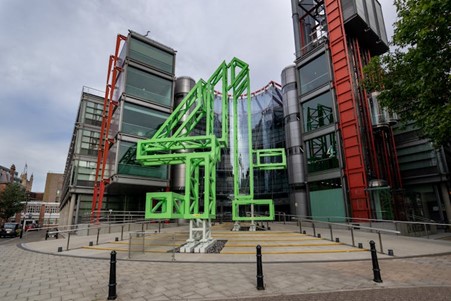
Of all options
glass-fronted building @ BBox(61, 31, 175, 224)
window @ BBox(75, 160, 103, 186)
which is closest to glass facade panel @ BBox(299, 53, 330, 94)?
glass-fronted building @ BBox(61, 31, 175, 224)

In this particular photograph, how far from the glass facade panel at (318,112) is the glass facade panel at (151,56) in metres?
17.7

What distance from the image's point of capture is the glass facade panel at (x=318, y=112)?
2721 cm

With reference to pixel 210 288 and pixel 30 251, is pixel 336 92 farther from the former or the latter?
pixel 30 251

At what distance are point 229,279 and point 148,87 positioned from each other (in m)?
27.1

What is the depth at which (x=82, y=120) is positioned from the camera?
113 feet

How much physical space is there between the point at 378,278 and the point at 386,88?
47.7 feet

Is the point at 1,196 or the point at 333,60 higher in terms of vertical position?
the point at 333,60

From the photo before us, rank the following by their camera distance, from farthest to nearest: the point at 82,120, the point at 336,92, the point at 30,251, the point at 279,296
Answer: the point at 82,120, the point at 336,92, the point at 30,251, the point at 279,296

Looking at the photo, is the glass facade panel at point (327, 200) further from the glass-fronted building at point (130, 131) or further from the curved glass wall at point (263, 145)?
the glass-fronted building at point (130, 131)

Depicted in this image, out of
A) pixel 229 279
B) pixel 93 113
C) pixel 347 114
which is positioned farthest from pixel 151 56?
pixel 229 279

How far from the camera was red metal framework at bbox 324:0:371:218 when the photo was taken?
75.8 feet

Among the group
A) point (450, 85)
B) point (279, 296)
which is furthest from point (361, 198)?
point (279, 296)

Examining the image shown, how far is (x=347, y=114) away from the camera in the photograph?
25.2m

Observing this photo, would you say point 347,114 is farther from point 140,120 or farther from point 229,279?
point 229,279
